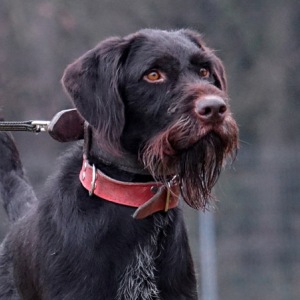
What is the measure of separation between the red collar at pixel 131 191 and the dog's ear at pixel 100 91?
17 centimetres

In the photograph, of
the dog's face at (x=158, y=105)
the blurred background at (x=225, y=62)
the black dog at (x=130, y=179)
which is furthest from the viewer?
the blurred background at (x=225, y=62)

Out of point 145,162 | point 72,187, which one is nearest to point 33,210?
point 72,187

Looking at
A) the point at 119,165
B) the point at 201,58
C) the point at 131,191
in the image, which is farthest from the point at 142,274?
the point at 201,58

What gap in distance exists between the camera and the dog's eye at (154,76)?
4.98 m

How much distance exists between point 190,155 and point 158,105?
256mm

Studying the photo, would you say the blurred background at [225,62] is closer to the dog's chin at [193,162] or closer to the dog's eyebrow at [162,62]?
the dog's chin at [193,162]

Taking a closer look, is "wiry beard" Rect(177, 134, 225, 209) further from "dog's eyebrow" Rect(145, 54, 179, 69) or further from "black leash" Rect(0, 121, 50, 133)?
"black leash" Rect(0, 121, 50, 133)

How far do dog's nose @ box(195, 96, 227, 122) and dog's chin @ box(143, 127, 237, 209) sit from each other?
3.4 inches

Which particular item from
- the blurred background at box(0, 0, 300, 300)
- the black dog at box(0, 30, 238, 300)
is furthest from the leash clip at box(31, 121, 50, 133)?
the blurred background at box(0, 0, 300, 300)

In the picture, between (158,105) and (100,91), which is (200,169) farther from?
(100,91)

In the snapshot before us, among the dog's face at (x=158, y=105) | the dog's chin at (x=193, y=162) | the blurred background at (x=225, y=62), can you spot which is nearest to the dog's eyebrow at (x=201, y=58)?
the dog's face at (x=158, y=105)

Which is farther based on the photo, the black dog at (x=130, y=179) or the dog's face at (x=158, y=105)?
the black dog at (x=130, y=179)

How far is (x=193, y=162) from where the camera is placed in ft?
16.1

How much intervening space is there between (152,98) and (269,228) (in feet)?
31.8
